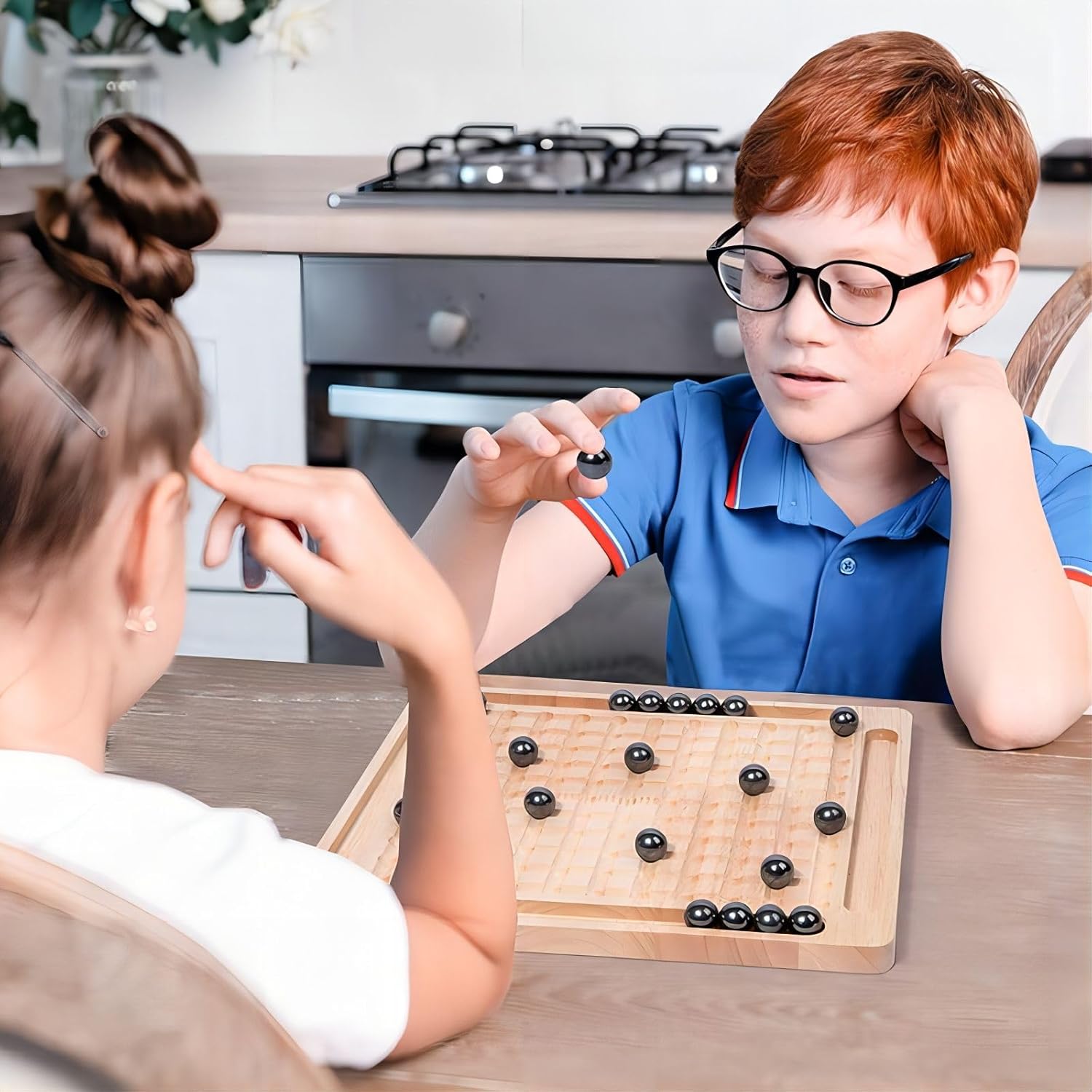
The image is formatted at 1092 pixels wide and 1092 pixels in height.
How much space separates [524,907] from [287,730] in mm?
254

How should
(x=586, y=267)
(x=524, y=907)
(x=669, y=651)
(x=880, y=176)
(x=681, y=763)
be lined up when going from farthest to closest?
(x=586, y=267) → (x=669, y=651) → (x=880, y=176) → (x=681, y=763) → (x=524, y=907)

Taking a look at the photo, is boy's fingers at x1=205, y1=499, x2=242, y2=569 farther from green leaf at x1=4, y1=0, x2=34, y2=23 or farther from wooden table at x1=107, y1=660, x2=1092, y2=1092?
green leaf at x1=4, y1=0, x2=34, y2=23

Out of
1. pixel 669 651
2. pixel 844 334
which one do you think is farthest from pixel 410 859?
pixel 669 651

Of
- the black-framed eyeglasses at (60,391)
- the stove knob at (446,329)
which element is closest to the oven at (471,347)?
the stove knob at (446,329)

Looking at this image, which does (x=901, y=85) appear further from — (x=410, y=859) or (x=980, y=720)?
(x=410, y=859)

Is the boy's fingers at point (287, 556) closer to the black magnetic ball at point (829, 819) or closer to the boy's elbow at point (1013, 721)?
the black magnetic ball at point (829, 819)

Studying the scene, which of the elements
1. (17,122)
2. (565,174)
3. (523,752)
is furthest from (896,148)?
(17,122)

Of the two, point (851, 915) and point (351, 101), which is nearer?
point (851, 915)

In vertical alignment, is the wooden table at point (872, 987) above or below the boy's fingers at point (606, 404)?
below

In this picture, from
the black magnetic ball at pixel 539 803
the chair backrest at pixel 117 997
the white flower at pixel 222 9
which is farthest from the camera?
the white flower at pixel 222 9

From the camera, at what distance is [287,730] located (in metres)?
0.90

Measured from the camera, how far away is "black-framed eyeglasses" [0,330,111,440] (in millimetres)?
533

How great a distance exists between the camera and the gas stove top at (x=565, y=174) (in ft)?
6.39

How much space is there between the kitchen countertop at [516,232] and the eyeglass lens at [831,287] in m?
0.73
